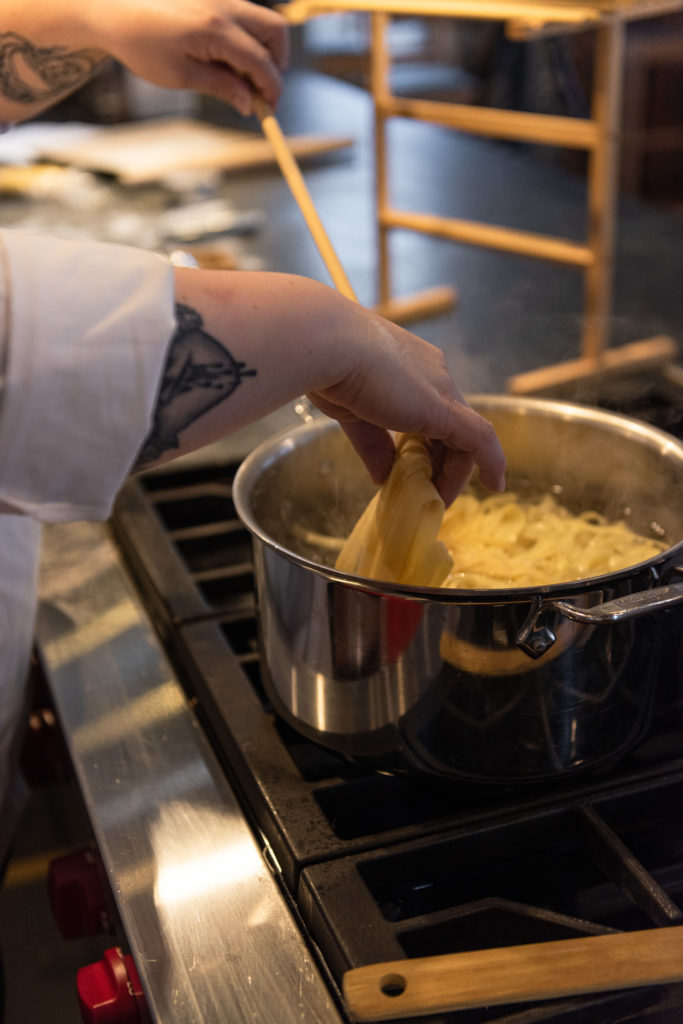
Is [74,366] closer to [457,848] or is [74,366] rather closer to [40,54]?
[457,848]

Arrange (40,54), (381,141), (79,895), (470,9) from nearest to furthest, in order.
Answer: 1. (79,895)
2. (40,54)
3. (470,9)
4. (381,141)

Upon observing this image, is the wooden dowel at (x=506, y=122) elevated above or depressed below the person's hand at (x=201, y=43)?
below

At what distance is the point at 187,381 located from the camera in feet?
2.00

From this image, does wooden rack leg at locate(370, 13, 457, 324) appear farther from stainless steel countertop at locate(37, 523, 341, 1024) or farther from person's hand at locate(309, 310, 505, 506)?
person's hand at locate(309, 310, 505, 506)

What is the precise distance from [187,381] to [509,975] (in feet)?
1.38

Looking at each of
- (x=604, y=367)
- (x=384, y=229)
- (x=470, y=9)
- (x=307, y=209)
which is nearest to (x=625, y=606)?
(x=307, y=209)

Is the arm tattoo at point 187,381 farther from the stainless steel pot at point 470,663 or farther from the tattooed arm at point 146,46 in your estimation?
the tattooed arm at point 146,46

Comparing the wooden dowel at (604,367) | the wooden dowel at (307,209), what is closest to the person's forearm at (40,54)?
the wooden dowel at (307,209)

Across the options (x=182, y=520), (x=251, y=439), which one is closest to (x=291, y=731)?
(x=182, y=520)

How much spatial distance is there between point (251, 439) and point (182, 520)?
0.21m

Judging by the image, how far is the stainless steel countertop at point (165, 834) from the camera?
2.16ft

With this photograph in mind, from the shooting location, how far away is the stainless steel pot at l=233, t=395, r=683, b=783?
68 centimetres

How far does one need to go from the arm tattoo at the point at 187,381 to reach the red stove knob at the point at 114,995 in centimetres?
38

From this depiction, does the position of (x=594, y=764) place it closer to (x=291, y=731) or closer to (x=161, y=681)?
(x=291, y=731)
